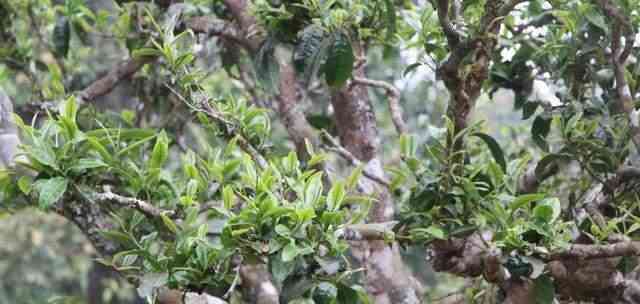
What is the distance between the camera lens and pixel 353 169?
4.24 ft

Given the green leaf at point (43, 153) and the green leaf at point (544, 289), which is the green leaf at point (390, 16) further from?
the green leaf at point (43, 153)

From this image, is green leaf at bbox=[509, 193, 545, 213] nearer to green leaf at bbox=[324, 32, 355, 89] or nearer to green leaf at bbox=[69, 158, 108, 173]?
green leaf at bbox=[324, 32, 355, 89]

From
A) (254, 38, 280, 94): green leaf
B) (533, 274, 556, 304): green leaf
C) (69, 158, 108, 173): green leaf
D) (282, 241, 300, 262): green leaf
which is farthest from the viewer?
(254, 38, 280, 94): green leaf

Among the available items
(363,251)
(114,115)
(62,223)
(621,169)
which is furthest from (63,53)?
(62,223)

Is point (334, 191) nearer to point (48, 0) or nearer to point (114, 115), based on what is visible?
point (114, 115)

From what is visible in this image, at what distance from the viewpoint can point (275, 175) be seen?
112cm

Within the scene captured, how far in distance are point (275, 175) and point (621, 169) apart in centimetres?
55

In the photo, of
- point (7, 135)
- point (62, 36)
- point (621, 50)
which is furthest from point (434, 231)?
point (62, 36)

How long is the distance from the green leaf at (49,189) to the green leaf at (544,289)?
69 centimetres

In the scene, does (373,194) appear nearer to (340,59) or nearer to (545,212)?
(340,59)

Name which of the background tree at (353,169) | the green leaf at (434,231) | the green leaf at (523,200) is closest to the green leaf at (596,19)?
the background tree at (353,169)

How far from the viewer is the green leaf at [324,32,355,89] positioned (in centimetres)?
139

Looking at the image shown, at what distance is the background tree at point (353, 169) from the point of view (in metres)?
1.09

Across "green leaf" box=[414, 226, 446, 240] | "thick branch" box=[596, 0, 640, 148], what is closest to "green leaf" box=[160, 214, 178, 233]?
"green leaf" box=[414, 226, 446, 240]
